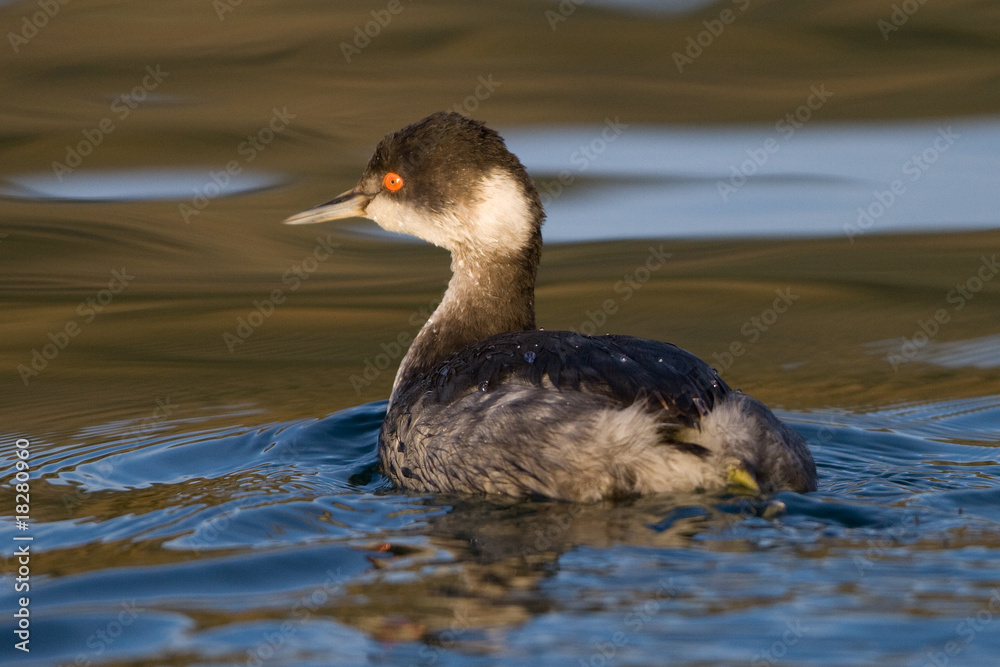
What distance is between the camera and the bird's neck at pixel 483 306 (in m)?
6.76

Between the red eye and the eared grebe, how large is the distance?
18cm

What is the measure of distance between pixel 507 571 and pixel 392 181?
288 cm

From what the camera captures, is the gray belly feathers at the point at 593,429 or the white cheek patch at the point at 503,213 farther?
the white cheek patch at the point at 503,213

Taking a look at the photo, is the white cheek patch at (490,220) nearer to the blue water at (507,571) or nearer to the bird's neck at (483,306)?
the bird's neck at (483,306)

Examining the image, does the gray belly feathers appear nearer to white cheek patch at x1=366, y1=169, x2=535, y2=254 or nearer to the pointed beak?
white cheek patch at x1=366, y1=169, x2=535, y2=254

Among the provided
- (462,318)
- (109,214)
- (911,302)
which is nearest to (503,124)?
(109,214)

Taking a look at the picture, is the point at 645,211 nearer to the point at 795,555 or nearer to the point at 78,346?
the point at 78,346

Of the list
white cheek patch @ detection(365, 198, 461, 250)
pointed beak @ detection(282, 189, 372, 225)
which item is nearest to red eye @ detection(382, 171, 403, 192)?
white cheek patch @ detection(365, 198, 461, 250)

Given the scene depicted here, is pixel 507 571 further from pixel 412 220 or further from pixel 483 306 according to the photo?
pixel 412 220

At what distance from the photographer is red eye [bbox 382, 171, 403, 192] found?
7027 millimetres

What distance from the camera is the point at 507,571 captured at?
15.5 ft

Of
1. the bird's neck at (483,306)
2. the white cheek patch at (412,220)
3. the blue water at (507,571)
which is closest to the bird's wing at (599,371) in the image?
the blue water at (507,571)

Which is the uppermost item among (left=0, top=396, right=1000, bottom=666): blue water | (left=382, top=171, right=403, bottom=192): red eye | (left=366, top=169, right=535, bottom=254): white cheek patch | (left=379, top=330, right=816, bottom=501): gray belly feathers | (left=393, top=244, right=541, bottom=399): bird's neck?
(left=382, top=171, right=403, bottom=192): red eye

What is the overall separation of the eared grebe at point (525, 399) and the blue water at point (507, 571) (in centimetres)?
12
